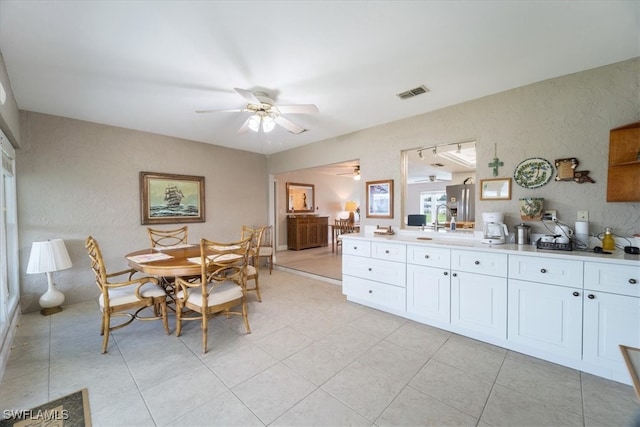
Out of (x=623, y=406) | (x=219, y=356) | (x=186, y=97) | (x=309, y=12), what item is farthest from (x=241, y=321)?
(x=623, y=406)

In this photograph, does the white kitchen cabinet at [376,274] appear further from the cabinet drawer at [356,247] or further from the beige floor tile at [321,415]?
the beige floor tile at [321,415]

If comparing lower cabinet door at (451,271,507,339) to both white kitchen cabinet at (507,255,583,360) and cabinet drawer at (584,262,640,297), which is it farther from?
cabinet drawer at (584,262,640,297)

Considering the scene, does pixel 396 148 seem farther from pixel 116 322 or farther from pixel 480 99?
pixel 116 322

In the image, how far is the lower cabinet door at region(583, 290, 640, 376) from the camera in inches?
68.9

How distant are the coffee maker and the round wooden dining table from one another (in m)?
2.89

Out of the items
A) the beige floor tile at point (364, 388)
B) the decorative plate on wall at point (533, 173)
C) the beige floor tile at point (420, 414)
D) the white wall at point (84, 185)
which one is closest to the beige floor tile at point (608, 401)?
the beige floor tile at point (420, 414)

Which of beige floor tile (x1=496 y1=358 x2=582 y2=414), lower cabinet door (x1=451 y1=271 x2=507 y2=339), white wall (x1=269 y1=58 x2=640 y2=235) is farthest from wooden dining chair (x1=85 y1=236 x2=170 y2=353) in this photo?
white wall (x1=269 y1=58 x2=640 y2=235)

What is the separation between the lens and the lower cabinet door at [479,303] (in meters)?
2.26

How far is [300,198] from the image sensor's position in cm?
754

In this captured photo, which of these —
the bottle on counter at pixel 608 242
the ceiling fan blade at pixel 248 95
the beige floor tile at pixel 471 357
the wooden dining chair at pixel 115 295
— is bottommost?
the beige floor tile at pixel 471 357

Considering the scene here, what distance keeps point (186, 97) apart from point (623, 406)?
4390 millimetres

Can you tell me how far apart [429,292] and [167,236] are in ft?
12.6

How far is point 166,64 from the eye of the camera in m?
2.12

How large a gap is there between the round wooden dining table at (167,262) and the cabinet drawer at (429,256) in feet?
7.25
